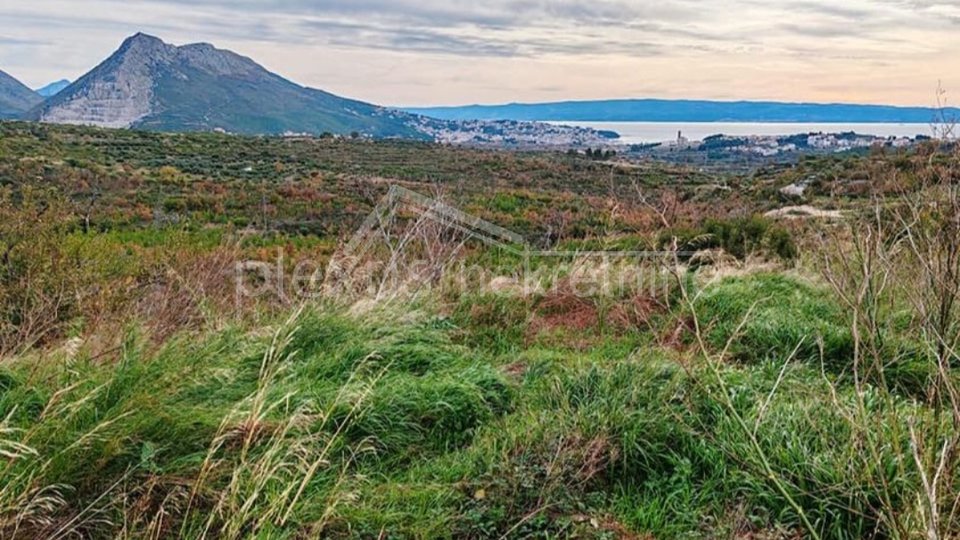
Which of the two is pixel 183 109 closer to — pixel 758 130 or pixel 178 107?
pixel 178 107

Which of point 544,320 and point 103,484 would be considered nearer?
point 103,484

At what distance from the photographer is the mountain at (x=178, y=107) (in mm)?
154125

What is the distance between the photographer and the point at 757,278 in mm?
6441

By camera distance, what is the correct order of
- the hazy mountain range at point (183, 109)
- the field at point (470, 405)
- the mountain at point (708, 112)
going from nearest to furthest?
1. the field at point (470, 405)
2. the mountain at point (708, 112)
3. the hazy mountain range at point (183, 109)

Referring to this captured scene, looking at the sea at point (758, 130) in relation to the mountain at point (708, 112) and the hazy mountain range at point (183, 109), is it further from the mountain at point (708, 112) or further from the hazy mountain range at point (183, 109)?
the hazy mountain range at point (183, 109)

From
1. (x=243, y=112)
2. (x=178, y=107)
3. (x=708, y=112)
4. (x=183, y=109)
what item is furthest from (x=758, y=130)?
(x=178, y=107)

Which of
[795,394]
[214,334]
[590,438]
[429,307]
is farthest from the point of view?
[429,307]

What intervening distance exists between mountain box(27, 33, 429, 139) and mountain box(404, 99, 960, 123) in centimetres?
3241

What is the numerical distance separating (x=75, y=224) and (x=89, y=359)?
450cm

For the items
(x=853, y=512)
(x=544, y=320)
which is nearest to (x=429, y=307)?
(x=544, y=320)

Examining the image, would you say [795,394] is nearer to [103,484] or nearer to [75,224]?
[103,484]

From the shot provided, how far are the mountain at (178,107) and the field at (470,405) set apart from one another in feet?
469

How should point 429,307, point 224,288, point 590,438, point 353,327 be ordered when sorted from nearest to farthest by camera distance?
point 590,438 → point 353,327 → point 429,307 → point 224,288

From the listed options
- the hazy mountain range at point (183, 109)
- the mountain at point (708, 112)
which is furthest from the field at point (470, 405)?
the hazy mountain range at point (183, 109)
